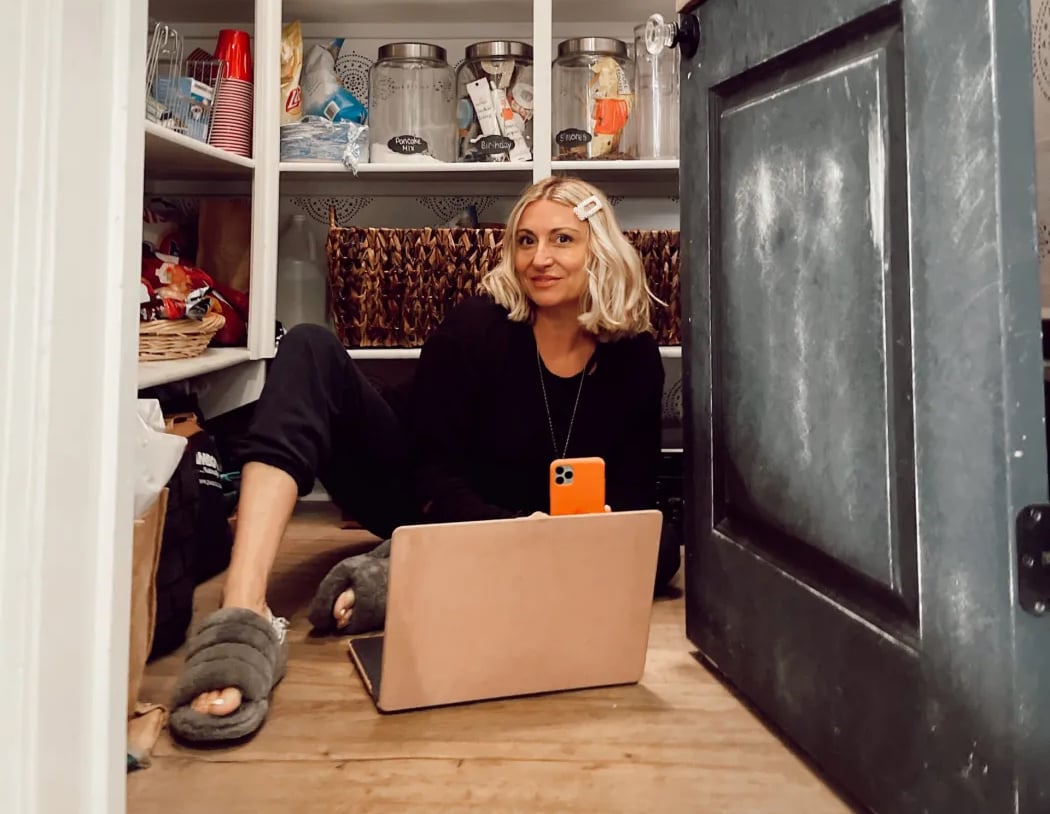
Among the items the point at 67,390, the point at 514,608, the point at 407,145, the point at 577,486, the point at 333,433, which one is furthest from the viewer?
the point at 407,145

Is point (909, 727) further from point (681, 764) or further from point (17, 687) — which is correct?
point (17, 687)

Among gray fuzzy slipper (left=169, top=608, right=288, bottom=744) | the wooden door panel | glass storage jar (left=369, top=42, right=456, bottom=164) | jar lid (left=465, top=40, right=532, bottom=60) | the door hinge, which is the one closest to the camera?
the door hinge

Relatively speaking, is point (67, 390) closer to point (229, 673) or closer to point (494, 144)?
point (229, 673)

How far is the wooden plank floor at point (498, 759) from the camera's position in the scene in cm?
80

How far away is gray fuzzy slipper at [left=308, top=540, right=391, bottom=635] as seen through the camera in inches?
49.1

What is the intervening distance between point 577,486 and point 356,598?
41 centimetres

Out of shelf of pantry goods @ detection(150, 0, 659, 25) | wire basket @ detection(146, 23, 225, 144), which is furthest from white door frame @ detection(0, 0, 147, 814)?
shelf of pantry goods @ detection(150, 0, 659, 25)

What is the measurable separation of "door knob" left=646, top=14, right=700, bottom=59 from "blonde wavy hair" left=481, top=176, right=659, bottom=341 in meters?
0.37

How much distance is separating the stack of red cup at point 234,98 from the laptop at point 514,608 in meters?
1.22

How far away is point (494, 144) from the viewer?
184 cm

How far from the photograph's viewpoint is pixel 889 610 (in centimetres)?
74

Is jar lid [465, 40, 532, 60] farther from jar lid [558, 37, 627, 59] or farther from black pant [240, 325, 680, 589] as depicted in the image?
black pant [240, 325, 680, 589]

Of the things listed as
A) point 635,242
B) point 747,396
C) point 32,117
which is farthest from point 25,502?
point 635,242

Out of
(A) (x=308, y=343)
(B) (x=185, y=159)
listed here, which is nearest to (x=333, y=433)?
(A) (x=308, y=343)
